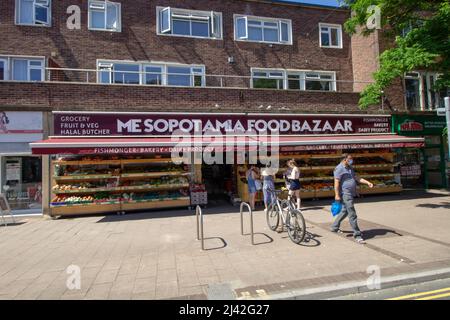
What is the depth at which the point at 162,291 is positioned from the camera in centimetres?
474

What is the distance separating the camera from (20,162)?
12.0 meters

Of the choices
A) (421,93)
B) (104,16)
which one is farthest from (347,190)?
(104,16)

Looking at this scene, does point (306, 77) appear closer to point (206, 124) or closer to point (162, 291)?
point (206, 124)

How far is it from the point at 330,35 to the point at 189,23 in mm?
7751

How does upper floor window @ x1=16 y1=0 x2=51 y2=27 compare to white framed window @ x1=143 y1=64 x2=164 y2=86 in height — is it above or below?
above

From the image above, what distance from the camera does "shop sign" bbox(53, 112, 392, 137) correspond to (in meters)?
11.9

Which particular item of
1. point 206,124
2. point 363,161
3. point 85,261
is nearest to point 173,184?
point 206,124

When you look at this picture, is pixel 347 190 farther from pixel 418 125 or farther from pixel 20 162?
pixel 20 162

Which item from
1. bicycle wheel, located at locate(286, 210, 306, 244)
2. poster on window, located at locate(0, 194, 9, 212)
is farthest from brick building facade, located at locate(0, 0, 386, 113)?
bicycle wheel, located at locate(286, 210, 306, 244)

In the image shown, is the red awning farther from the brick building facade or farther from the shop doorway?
the shop doorway

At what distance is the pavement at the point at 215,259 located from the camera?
15.8 feet

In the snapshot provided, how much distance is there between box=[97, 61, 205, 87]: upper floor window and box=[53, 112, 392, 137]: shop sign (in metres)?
2.25

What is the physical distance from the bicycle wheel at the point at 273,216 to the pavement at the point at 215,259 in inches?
7.6
